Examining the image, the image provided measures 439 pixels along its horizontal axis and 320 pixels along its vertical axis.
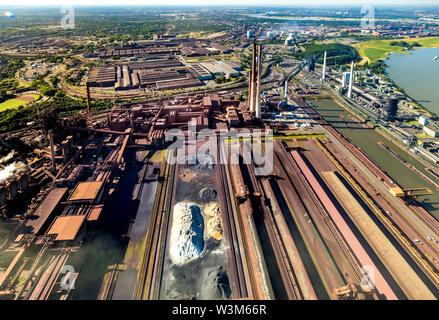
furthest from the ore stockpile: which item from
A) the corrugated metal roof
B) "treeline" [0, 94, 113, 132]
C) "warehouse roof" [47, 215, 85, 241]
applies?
"treeline" [0, 94, 113, 132]

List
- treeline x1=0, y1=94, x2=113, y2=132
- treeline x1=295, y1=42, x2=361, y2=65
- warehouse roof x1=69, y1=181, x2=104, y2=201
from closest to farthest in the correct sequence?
warehouse roof x1=69, y1=181, x2=104, y2=201, treeline x1=0, y1=94, x2=113, y2=132, treeline x1=295, y1=42, x2=361, y2=65

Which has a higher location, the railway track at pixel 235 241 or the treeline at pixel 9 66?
the treeline at pixel 9 66

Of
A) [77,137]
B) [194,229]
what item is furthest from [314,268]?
[77,137]

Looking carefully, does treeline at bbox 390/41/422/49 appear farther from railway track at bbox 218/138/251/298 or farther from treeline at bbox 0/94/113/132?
railway track at bbox 218/138/251/298

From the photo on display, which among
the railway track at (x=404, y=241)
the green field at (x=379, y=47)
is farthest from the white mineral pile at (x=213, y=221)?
the green field at (x=379, y=47)

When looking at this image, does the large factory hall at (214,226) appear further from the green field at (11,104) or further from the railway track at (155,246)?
the green field at (11,104)

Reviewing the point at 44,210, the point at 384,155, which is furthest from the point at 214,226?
the point at 384,155
